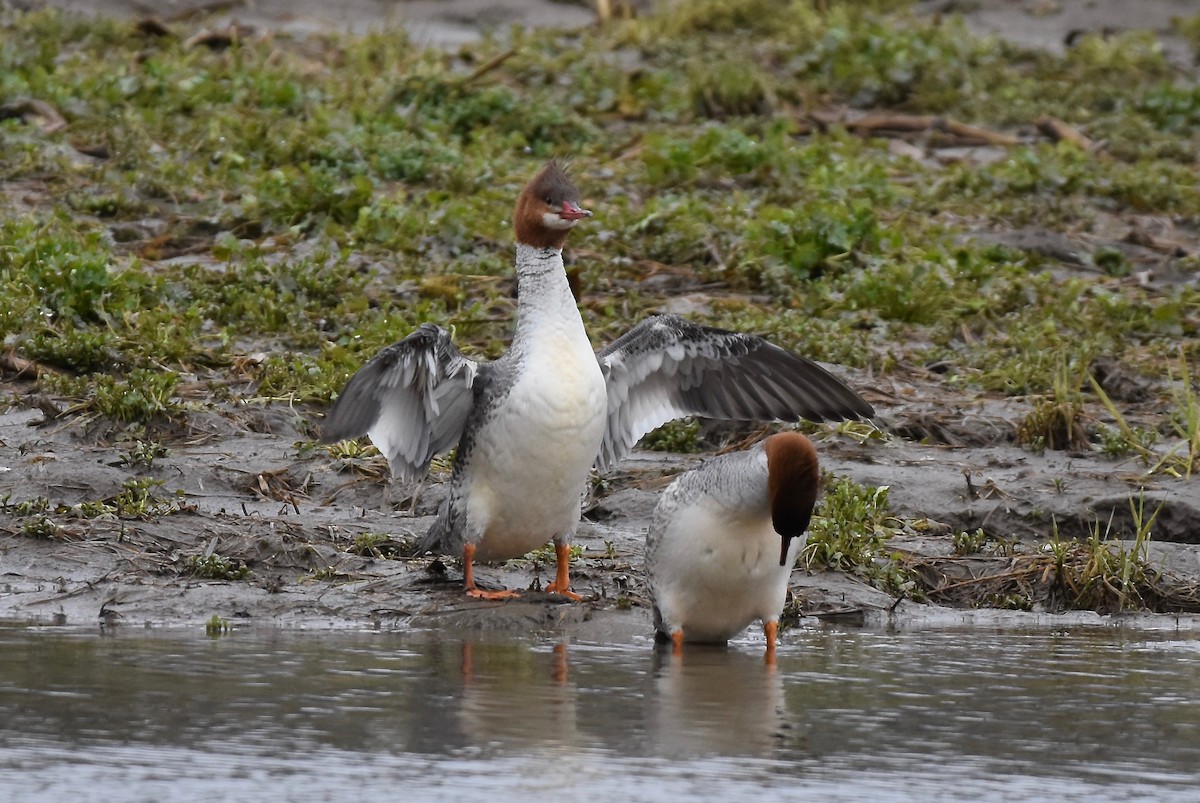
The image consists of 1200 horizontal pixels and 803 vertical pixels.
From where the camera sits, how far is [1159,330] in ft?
38.2

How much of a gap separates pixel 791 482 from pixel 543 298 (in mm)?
1587

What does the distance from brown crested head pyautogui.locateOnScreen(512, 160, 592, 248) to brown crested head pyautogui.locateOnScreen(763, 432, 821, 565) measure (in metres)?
1.71

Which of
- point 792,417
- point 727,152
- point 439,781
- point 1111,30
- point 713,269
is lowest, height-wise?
point 439,781

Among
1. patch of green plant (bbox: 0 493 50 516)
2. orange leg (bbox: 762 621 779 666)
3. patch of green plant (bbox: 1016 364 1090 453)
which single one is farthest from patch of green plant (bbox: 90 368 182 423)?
patch of green plant (bbox: 1016 364 1090 453)

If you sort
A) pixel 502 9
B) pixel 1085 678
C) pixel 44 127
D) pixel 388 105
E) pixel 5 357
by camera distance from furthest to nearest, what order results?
pixel 502 9 → pixel 388 105 → pixel 44 127 → pixel 5 357 → pixel 1085 678

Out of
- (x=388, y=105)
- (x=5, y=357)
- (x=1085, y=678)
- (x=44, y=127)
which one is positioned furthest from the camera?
(x=388, y=105)

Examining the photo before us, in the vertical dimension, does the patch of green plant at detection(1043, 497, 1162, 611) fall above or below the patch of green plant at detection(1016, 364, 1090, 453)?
below

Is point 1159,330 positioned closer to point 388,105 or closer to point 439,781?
point 388,105

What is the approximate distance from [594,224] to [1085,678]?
Answer: 635cm

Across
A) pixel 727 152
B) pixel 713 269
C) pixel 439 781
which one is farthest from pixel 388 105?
pixel 439 781

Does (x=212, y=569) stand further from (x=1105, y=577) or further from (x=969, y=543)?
(x=1105, y=577)

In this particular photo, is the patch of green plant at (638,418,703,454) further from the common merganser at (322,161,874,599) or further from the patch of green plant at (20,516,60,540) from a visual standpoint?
the patch of green plant at (20,516,60,540)

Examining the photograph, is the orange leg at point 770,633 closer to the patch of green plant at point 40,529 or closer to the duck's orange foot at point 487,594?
the duck's orange foot at point 487,594

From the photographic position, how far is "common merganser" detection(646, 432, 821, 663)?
270 inches
